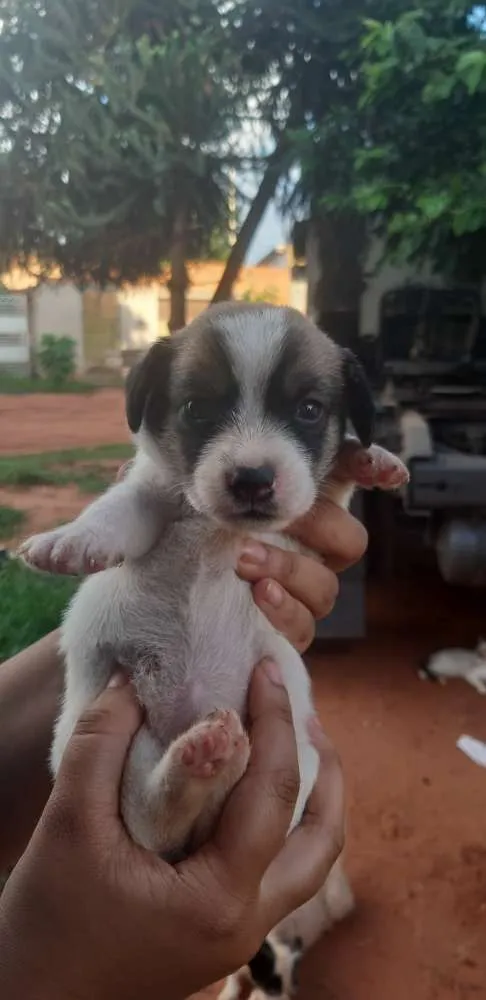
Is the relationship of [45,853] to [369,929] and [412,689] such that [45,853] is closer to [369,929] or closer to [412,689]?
[369,929]

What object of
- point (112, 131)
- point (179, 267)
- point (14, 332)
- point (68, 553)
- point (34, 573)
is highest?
point (112, 131)

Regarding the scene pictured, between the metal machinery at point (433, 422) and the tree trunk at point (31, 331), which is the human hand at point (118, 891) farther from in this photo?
the metal machinery at point (433, 422)

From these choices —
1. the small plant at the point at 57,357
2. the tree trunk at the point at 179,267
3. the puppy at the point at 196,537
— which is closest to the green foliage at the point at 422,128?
the tree trunk at the point at 179,267

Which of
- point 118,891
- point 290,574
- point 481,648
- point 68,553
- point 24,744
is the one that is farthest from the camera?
point 481,648

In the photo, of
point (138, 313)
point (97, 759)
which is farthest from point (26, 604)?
point (97, 759)

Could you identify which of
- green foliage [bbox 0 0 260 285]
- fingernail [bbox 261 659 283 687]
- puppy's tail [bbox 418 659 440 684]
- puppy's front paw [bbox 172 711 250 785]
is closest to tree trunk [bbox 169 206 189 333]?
green foliage [bbox 0 0 260 285]

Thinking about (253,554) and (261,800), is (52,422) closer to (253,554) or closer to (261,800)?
(253,554)

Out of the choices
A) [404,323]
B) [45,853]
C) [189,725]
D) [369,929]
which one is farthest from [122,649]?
[404,323]
